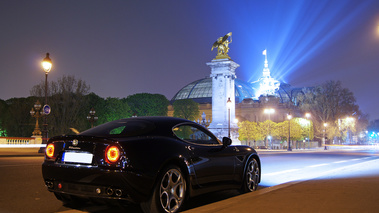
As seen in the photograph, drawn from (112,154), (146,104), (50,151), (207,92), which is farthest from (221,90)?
(207,92)

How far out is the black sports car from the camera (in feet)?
16.5

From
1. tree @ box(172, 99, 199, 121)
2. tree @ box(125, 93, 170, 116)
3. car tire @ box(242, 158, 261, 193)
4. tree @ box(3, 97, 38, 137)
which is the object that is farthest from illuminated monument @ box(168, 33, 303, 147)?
car tire @ box(242, 158, 261, 193)

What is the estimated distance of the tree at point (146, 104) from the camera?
79.2 m

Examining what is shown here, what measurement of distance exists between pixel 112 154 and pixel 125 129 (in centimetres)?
102

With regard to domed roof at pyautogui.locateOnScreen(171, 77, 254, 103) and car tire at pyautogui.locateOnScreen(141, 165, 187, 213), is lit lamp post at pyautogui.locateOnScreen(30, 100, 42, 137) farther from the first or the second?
domed roof at pyautogui.locateOnScreen(171, 77, 254, 103)

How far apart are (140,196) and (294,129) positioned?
221ft

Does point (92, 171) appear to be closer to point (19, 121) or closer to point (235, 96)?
point (19, 121)

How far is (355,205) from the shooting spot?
225 inches

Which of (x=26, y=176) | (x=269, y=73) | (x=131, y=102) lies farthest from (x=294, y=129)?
(x=269, y=73)

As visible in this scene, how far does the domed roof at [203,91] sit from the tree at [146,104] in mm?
50578

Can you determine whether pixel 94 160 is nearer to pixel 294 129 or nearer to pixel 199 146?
pixel 199 146

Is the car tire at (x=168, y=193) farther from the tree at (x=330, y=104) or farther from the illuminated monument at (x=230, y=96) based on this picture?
the tree at (x=330, y=104)

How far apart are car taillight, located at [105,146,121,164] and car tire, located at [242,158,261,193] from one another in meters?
3.23

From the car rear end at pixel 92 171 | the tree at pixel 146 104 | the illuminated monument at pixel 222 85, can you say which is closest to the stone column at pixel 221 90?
the illuminated monument at pixel 222 85
